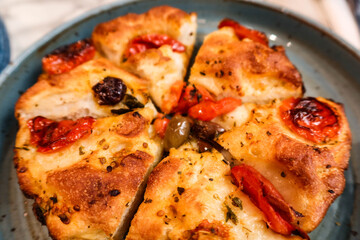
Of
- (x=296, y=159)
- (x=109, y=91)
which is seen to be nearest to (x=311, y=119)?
(x=296, y=159)

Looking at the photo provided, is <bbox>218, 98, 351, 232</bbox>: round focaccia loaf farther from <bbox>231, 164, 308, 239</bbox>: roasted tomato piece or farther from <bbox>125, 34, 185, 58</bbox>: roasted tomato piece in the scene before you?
<bbox>125, 34, 185, 58</bbox>: roasted tomato piece

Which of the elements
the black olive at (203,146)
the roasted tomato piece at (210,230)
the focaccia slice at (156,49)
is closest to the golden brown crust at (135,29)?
the focaccia slice at (156,49)

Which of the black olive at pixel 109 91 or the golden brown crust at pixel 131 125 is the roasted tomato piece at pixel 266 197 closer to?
the golden brown crust at pixel 131 125

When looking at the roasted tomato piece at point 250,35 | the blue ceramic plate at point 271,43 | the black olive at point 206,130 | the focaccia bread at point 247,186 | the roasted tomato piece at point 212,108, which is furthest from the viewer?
the roasted tomato piece at point 250,35

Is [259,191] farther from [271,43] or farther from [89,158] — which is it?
[271,43]

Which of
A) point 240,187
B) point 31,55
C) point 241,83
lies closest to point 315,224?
point 240,187

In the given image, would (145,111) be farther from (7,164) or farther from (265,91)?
(7,164)

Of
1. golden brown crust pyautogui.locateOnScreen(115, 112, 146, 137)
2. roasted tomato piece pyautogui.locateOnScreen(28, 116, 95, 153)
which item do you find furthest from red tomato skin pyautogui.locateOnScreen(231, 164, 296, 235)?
roasted tomato piece pyautogui.locateOnScreen(28, 116, 95, 153)
